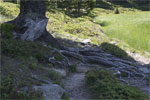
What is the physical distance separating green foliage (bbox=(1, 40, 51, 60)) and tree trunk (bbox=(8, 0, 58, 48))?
2.33 ft

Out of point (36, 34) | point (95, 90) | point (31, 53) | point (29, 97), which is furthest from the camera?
point (36, 34)

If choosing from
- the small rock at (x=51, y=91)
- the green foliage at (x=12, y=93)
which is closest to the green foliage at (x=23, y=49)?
the green foliage at (x=12, y=93)

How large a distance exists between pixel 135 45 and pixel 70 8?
19.4m

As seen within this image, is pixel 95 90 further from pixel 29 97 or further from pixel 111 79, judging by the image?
pixel 29 97

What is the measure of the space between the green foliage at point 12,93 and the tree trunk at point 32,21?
3.31 meters

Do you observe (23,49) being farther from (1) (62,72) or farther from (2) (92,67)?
(2) (92,67)

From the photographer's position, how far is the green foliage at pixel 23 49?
236 inches

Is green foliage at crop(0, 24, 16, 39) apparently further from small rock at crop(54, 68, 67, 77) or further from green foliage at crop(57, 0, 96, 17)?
green foliage at crop(57, 0, 96, 17)

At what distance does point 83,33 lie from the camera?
1451 centimetres

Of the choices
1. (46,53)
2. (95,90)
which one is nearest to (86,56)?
(46,53)

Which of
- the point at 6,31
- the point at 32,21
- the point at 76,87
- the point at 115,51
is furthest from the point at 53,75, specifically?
the point at 115,51

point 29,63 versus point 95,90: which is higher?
point 29,63

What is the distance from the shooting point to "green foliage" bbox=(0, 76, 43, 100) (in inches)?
162

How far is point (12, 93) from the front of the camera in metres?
4.14
